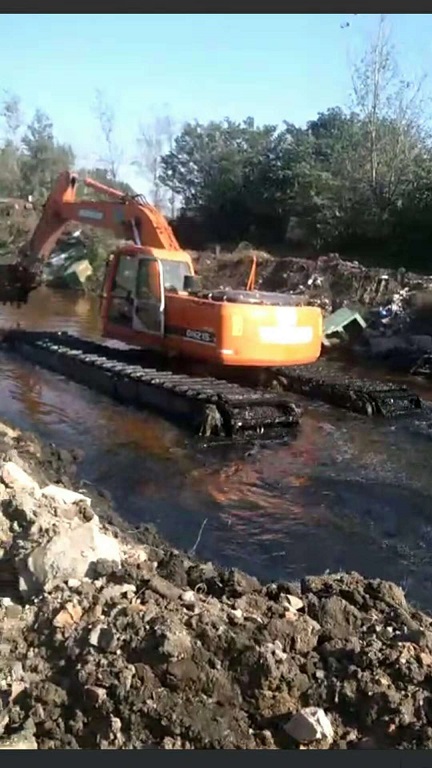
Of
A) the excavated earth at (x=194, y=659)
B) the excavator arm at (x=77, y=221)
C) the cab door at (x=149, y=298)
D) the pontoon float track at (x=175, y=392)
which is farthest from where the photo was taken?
the excavator arm at (x=77, y=221)

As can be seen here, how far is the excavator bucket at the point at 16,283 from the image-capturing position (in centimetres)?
1683

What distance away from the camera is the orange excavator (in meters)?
12.3

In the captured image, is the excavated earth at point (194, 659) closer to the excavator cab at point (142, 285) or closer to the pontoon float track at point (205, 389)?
the pontoon float track at point (205, 389)

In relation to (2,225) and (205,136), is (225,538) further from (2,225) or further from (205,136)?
(205,136)

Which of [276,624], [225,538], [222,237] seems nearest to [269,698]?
[276,624]

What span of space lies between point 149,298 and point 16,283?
4.20m

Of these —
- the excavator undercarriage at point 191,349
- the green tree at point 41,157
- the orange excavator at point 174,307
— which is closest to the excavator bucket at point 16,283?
the excavator undercarriage at point 191,349

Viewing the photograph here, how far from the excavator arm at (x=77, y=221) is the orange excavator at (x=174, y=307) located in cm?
2

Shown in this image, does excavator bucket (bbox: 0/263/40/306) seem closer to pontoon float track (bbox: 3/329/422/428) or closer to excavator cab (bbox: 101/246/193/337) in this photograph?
pontoon float track (bbox: 3/329/422/428)

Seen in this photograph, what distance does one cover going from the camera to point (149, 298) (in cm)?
1370

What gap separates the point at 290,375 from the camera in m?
14.1

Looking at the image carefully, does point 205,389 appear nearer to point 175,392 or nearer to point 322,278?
point 175,392

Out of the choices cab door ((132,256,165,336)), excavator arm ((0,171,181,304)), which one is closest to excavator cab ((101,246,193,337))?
cab door ((132,256,165,336))

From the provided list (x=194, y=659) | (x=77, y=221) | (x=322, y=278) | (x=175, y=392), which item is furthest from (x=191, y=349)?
(x=322, y=278)
